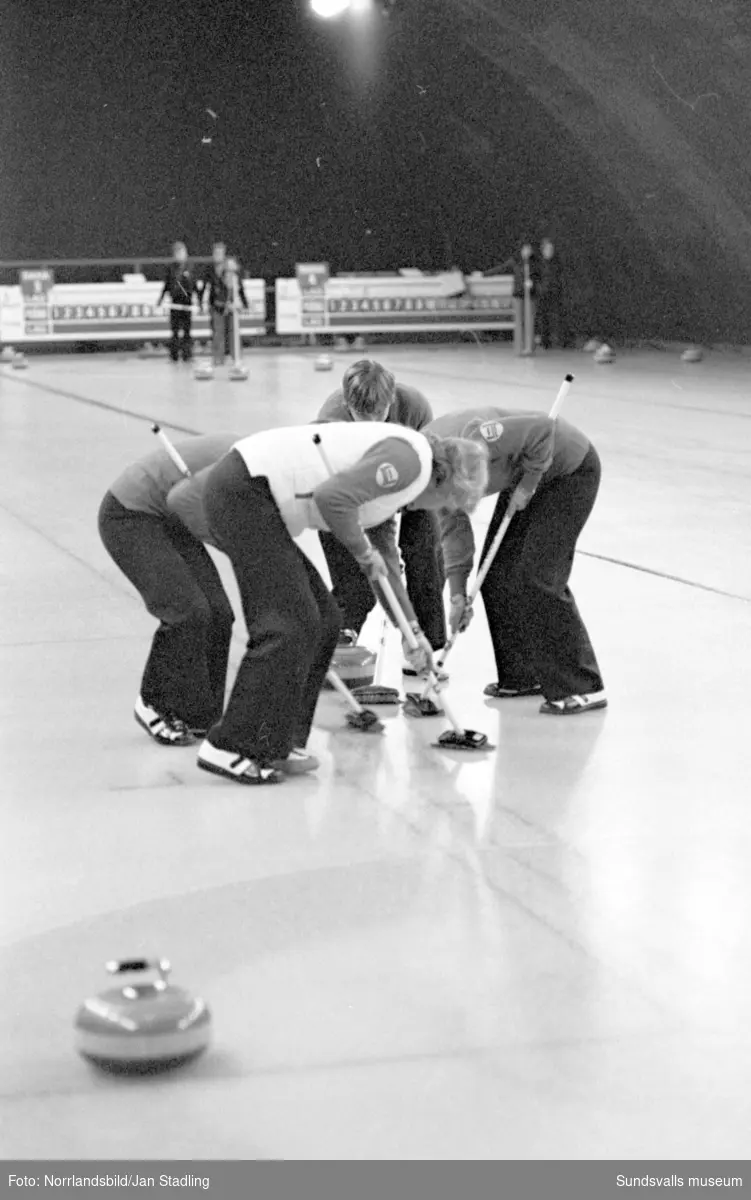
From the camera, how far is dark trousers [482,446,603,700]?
642cm

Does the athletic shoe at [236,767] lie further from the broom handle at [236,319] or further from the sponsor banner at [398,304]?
the sponsor banner at [398,304]

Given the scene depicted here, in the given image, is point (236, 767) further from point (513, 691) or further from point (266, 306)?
point (266, 306)

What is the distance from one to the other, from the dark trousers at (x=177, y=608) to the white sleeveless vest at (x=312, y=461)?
62 cm

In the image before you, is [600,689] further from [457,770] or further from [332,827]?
[332,827]

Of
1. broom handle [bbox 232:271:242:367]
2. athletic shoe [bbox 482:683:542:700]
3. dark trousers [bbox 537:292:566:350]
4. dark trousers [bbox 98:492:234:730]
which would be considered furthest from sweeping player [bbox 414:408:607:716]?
dark trousers [bbox 537:292:566:350]

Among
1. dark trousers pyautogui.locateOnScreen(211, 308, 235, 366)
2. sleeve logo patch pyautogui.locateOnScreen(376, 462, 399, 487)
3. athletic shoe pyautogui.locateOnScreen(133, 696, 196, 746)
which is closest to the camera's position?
sleeve logo patch pyautogui.locateOnScreen(376, 462, 399, 487)

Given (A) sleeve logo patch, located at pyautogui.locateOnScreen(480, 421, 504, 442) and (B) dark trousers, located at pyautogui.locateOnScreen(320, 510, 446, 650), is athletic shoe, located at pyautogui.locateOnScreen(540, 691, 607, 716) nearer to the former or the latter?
(B) dark trousers, located at pyautogui.locateOnScreen(320, 510, 446, 650)

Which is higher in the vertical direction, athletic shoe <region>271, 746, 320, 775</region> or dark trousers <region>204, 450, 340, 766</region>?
dark trousers <region>204, 450, 340, 766</region>

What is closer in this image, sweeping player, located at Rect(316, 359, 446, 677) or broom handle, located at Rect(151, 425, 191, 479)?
broom handle, located at Rect(151, 425, 191, 479)

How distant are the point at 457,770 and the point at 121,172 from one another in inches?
953

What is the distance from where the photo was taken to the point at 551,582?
21.2 ft

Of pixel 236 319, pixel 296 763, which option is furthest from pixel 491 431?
pixel 236 319
